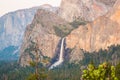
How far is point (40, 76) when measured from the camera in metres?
59.4

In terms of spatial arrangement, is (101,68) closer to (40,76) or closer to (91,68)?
(91,68)

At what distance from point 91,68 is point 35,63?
7.89 metres

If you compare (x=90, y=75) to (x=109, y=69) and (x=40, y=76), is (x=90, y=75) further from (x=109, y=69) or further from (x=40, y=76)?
(x=40, y=76)

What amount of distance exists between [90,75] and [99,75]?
1.61 m

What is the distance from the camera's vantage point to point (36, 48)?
57.3 meters

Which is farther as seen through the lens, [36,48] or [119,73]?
[119,73]

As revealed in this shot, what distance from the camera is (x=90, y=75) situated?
5819 centimetres

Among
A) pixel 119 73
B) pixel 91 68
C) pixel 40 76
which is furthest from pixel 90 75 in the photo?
pixel 119 73

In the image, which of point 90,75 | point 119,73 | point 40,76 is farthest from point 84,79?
point 119,73

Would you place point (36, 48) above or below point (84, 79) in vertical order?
above

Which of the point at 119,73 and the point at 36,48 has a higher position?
the point at 36,48

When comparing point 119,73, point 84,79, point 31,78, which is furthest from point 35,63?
point 119,73

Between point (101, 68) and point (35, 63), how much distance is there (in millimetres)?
9285

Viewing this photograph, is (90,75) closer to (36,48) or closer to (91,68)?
(91,68)
